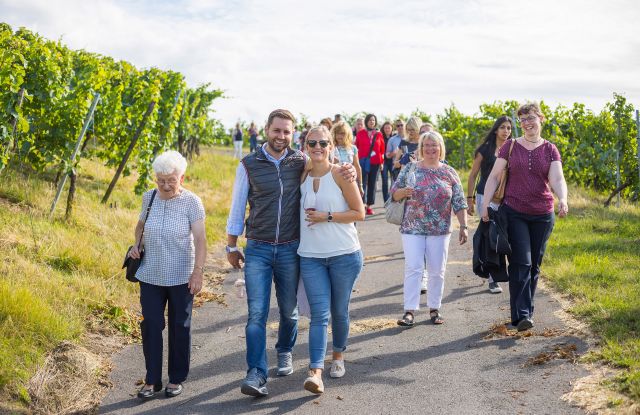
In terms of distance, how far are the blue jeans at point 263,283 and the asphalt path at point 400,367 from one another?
14.6 inches

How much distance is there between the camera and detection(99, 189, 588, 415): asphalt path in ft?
17.6

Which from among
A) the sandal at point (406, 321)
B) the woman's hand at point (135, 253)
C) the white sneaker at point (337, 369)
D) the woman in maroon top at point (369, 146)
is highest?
the woman in maroon top at point (369, 146)

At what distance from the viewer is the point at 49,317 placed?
21.2ft

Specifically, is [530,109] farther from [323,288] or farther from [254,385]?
[254,385]

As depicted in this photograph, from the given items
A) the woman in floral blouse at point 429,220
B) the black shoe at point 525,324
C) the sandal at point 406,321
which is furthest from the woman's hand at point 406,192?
the black shoe at point 525,324

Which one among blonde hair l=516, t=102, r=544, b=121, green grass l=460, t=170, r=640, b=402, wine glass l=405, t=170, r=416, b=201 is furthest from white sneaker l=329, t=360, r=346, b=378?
blonde hair l=516, t=102, r=544, b=121

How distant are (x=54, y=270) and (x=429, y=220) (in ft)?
13.4

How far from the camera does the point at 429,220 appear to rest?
7.49m

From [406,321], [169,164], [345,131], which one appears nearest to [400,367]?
[406,321]

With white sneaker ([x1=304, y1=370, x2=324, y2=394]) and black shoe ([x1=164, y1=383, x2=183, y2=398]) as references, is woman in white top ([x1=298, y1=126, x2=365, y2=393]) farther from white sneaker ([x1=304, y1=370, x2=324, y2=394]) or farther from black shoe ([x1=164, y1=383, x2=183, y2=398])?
black shoe ([x1=164, y1=383, x2=183, y2=398])

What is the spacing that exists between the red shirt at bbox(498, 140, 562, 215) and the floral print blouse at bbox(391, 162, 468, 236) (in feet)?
1.95

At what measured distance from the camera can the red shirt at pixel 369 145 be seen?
49.9 feet

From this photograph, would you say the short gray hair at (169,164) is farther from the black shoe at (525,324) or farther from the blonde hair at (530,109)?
the black shoe at (525,324)

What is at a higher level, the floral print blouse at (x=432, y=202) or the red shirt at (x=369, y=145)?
the red shirt at (x=369, y=145)
